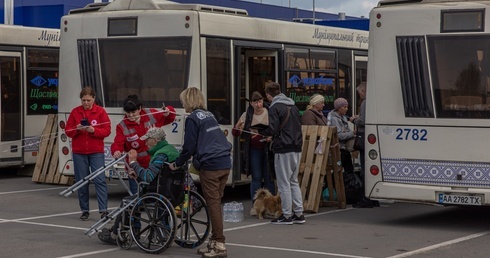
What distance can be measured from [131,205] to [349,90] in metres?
8.87

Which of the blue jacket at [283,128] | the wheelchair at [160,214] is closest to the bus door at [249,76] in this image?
the blue jacket at [283,128]

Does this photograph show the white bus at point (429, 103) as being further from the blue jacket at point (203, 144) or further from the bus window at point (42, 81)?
the bus window at point (42, 81)

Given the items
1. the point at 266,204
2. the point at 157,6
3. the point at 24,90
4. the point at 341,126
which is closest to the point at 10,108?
the point at 24,90

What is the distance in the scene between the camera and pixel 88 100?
1342cm

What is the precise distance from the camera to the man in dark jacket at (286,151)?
1315cm

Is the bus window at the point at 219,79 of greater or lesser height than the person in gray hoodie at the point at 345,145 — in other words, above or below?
above

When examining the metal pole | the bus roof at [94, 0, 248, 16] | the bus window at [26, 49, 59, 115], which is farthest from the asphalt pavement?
the metal pole

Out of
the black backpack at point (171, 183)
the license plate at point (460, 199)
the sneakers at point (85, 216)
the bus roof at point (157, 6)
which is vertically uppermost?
the bus roof at point (157, 6)

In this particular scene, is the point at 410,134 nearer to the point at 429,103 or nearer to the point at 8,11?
the point at 429,103

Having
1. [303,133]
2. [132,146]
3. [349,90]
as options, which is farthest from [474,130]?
[349,90]

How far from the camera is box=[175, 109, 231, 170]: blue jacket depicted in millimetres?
10492

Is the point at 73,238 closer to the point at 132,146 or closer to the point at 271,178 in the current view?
the point at 132,146

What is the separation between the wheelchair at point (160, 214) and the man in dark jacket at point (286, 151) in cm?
224

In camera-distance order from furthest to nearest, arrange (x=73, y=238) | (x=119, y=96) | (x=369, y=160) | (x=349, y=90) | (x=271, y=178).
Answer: (x=349, y=90), (x=119, y=96), (x=271, y=178), (x=369, y=160), (x=73, y=238)
